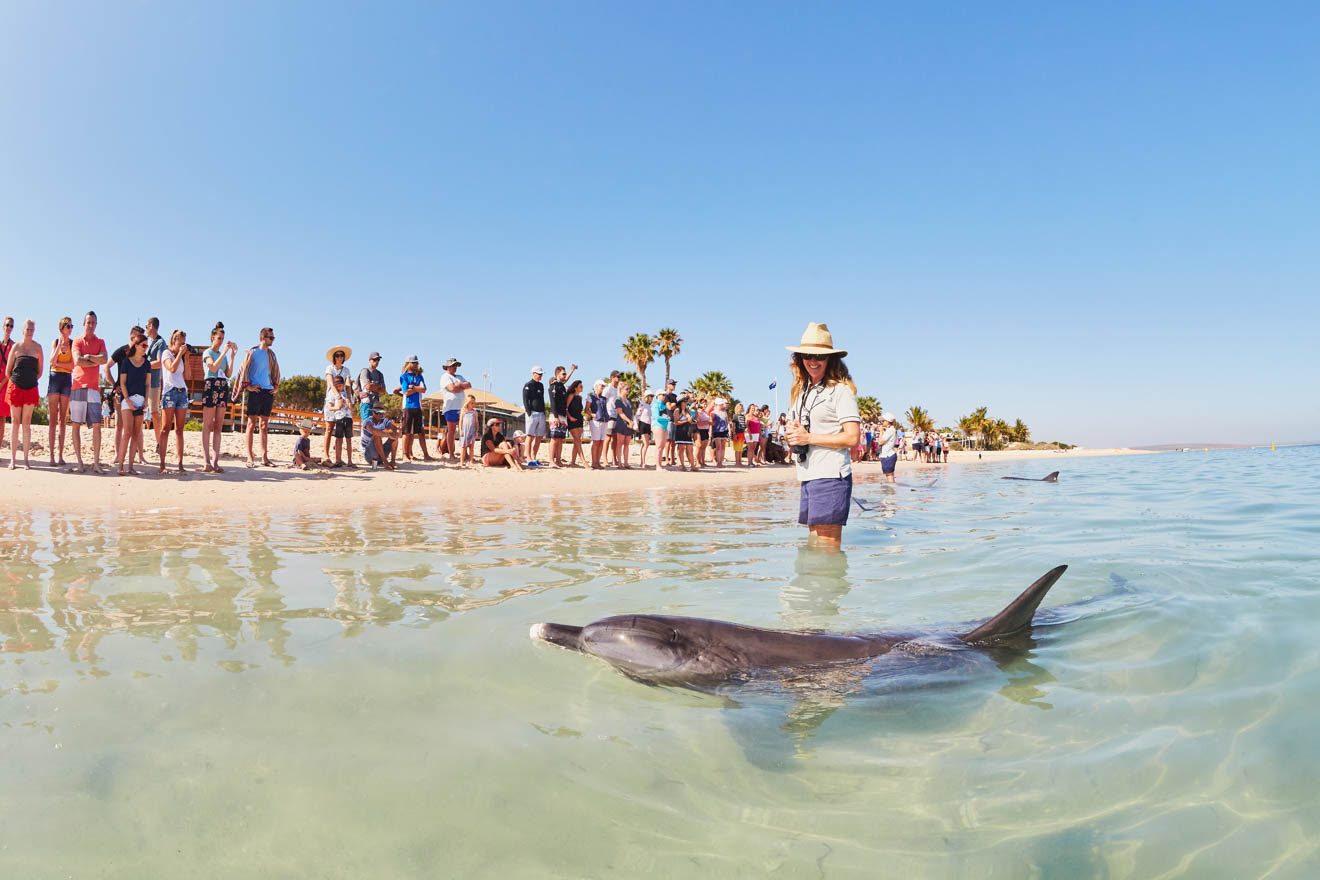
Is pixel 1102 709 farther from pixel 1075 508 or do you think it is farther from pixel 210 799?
pixel 1075 508

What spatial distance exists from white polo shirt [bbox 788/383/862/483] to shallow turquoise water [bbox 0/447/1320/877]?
931 millimetres

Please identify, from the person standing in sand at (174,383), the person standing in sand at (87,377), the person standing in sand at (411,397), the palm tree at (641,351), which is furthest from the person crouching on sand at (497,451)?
the palm tree at (641,351)

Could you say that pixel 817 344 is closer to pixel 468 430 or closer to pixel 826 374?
pixel 826 374

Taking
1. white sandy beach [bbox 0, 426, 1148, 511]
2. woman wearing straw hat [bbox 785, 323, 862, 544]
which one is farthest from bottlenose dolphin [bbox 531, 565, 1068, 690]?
white sandy beach [bbox 0, 426, 1148, 511]

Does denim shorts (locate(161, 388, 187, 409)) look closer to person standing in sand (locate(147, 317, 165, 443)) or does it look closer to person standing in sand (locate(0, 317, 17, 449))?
person standing in sand (locate(147, 317, 165, 443))

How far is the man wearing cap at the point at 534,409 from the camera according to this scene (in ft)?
46.0

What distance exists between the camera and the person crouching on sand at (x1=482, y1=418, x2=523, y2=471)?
14.7 meters

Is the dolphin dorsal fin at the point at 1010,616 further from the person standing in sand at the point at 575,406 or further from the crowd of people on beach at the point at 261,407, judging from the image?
the person standing in sand at the point at 575,406

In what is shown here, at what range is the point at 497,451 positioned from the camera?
48.4ft

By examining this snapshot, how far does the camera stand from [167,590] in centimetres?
418

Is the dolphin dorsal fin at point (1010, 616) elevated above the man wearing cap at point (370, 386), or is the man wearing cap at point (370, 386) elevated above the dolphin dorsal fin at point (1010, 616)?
the man wearing cap at point (370, 386)

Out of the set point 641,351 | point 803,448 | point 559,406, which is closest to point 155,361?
point 559,406

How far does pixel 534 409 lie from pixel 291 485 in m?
5.20

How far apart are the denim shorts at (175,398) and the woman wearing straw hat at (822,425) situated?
29.9ft
